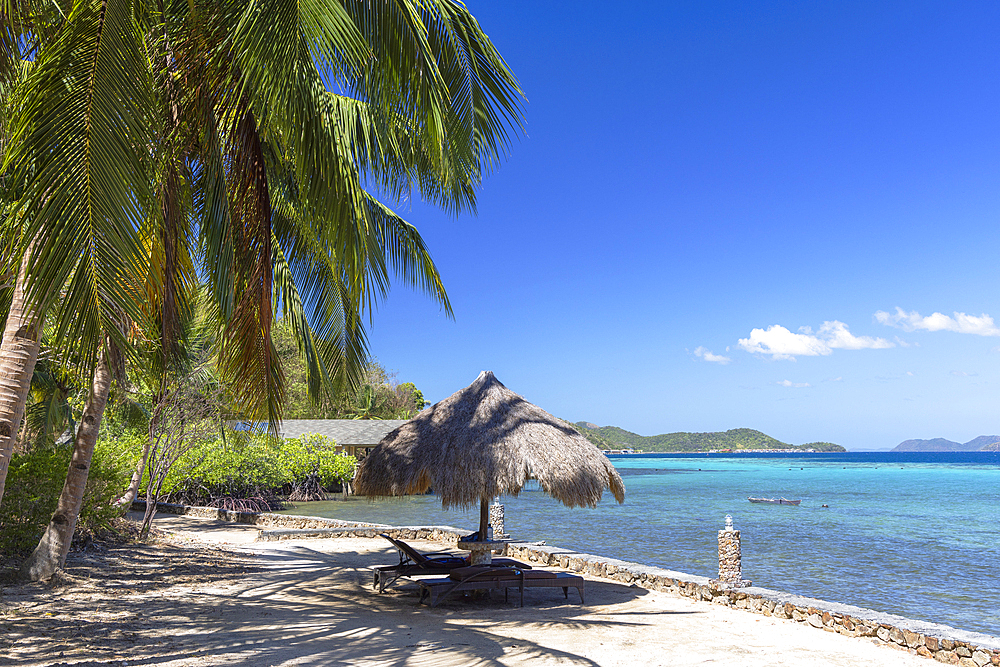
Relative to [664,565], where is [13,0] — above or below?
above

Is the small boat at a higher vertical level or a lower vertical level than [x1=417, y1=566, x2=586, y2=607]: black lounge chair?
lower

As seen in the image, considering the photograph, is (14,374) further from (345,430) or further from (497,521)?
(345,430)

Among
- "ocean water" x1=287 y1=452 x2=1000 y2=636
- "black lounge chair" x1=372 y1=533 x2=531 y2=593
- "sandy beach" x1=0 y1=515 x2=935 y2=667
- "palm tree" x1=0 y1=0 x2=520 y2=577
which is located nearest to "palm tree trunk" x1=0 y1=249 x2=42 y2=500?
"palm tree" x1=0 y1=0 x2=520 y2=577

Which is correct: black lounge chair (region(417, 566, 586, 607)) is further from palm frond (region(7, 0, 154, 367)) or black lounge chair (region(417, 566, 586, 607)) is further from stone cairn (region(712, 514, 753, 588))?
palm frond (region(7, 0, 154, 367))

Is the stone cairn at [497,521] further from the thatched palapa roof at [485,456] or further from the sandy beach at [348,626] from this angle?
the thatched palapa roof at [485,456]

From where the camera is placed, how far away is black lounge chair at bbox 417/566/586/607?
8336mm

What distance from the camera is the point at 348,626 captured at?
7.40 m

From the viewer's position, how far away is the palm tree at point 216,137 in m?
3.40

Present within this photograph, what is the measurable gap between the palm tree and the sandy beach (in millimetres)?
2272

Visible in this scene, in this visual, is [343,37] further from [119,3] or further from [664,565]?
[664,565]

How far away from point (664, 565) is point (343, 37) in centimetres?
1432

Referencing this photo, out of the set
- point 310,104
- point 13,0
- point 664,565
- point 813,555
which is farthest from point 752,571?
point 13,0

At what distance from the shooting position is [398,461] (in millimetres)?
8977

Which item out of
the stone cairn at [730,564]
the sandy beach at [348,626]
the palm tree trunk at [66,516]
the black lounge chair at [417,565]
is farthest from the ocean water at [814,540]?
the palm tree trunk at [66,516]
